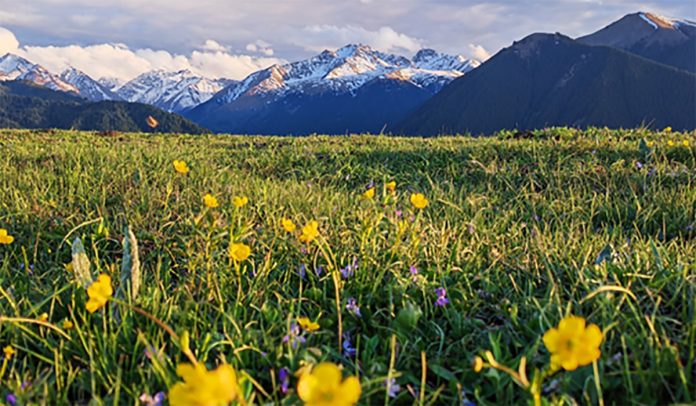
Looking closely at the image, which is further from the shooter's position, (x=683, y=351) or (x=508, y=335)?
(x=508, y=335)

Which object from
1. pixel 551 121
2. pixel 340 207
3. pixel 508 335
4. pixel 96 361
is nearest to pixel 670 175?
pixel 340 207

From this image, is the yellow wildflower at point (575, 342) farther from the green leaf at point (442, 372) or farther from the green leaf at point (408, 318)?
the green leaf at point (408, 318)

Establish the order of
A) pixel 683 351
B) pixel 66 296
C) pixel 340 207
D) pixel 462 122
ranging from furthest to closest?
pixel 462 122
pixel 340 207
pixel 66 296
pixel 683 351

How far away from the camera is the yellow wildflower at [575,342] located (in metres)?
1.17

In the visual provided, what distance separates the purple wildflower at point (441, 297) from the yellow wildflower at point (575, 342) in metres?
1.00

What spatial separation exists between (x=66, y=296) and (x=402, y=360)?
5.33ft

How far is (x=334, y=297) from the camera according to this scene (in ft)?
8.00

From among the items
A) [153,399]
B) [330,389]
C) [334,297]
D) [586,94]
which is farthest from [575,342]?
[586,94]

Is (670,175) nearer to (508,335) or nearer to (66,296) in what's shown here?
(508,335)

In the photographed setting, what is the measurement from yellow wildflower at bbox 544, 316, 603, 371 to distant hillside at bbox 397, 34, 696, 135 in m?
128

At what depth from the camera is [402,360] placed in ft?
6.35

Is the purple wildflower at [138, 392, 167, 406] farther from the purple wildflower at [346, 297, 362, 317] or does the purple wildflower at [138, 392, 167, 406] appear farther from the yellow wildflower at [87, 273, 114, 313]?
the purple wildflower at [346, 297, 362, 317]

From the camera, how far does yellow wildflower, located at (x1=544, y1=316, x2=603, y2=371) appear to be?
3.83 feet

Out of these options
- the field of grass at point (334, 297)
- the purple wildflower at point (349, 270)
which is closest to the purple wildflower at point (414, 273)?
the field of grass at point (334, 297)
